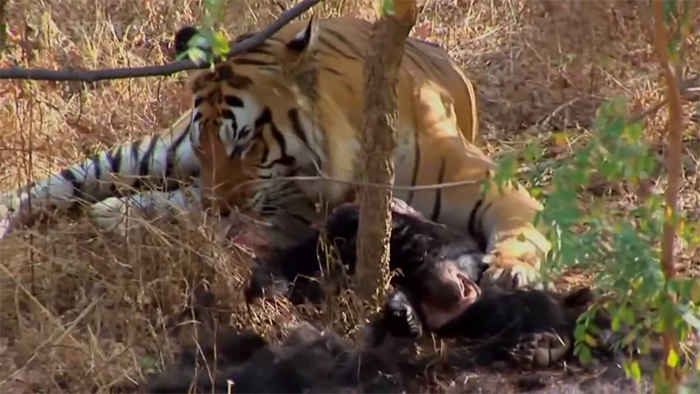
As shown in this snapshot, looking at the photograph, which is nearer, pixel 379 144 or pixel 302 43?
pixel 379 144

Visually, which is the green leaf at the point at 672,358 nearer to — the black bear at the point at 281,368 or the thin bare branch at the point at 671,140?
the thin bare branch at the point at 671,140

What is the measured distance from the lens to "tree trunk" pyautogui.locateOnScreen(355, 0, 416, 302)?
302cm

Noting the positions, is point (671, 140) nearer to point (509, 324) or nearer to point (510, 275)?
point (509, 324)

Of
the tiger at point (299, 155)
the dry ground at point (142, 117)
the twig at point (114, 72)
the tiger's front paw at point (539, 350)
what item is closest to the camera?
the twig at point (114, 72)

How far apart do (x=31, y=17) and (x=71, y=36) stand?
0.82 ft

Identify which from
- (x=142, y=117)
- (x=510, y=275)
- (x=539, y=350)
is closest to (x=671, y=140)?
(x=539, y=350)

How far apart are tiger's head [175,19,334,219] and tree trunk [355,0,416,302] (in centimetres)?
66

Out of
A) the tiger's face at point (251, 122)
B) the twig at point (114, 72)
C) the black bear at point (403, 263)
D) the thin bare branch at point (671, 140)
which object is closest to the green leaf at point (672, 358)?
the thin bare branch at point (671, 140)

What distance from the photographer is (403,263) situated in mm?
3346

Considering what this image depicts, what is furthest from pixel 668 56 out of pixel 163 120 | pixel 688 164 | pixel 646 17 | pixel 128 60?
pixel 128 60

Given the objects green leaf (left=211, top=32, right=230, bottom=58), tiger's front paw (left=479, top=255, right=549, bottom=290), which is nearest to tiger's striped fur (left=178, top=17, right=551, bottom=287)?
tiger's front paw (left=479, top=255, right=549, bottom=290)

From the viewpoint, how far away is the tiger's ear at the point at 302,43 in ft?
12.2

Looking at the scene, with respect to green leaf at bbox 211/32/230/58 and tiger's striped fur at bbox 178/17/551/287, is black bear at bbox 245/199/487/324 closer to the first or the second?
tiger's striped fur at bbox 178/17/551/287

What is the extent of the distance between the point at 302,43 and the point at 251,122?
0.30m
